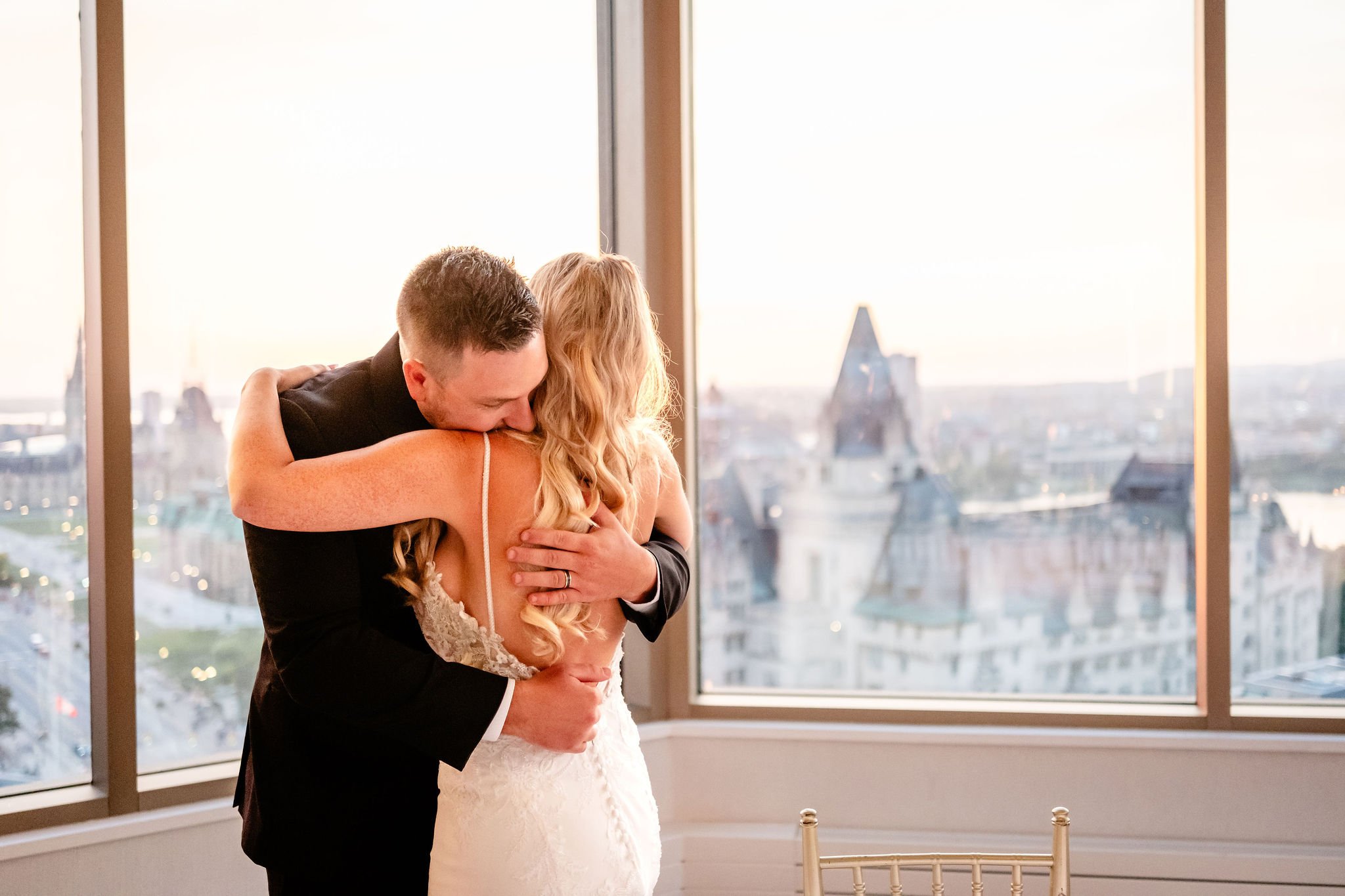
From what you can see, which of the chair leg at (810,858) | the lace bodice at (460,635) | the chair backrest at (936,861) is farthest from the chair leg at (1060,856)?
the lace bodice at (460,635)

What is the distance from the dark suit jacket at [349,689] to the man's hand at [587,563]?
0.31ft

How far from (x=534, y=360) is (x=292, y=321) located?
1.25 m

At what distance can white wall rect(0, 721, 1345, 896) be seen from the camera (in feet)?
8.34

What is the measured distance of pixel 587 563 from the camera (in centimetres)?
144

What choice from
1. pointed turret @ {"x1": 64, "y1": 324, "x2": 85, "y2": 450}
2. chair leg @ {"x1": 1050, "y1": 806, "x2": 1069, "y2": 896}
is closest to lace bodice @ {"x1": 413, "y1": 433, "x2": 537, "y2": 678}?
chair leg @ {"x1": 1050, "y1": 806, "x2": 1069, "y2": 896}

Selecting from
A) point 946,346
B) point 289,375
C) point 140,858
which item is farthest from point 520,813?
point 946,346

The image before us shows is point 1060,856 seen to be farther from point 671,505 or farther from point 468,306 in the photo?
point 468,306

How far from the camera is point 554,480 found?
142cm

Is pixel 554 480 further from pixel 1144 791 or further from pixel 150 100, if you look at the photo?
pixel 1144 791

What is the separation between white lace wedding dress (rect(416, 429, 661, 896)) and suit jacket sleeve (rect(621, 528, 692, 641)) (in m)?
0.17

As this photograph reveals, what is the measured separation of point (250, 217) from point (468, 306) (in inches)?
49.1

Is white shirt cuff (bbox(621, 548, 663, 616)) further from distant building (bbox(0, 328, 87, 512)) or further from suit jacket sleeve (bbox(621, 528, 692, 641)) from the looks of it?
distant building (bbox(0, 328, 87, 512))

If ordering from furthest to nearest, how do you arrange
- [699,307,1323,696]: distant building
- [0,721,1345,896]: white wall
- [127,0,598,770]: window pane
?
1. [699,307,1323,696]: distant building
2. [0,721,1345,896]: white wall
3. [127,0,598,770]: window pane

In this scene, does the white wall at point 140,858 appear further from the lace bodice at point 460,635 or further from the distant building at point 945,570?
the distant building at point 945,570
